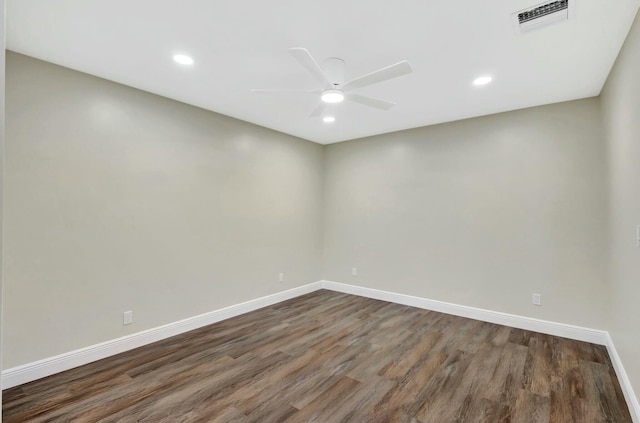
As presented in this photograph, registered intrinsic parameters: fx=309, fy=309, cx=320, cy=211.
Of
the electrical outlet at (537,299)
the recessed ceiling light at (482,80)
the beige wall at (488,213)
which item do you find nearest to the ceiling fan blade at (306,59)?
the recessed ceiling light at (482,80)

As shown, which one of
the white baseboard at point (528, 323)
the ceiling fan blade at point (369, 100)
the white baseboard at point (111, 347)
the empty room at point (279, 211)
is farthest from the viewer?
the ceiling fan blade at point (369, 100)

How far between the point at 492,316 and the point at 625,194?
2041 millimetres

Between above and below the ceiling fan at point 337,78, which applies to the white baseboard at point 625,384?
below

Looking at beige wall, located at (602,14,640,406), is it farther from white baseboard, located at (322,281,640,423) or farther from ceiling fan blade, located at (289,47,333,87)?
ceiling fan blade, located at (289,47,333,87)

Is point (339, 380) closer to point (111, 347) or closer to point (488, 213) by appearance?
point (111, 347)

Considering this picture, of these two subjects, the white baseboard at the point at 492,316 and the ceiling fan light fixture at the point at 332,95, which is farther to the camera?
the white baseboard at the point at 492,316

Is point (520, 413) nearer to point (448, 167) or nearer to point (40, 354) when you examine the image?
point (448, 167)

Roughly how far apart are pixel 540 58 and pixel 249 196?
3419 millimetres

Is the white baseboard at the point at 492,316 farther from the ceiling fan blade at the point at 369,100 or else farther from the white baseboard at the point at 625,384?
the ceiling fan blade at the point at 369,100

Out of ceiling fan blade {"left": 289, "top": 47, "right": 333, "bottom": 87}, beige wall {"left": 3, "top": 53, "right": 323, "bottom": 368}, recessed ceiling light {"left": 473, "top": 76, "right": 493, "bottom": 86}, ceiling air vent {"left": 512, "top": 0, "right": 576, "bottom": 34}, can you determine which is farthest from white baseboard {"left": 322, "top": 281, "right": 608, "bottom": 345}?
ceiling fan blade {"left": 289, "top": 47, "right": 333, "bottom": 87}

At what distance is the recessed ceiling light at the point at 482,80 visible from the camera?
2846 mm

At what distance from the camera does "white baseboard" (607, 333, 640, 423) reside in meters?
2.05

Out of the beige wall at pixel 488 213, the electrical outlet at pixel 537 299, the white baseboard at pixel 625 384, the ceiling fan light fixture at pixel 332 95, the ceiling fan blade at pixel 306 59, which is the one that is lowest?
the white baseboard at pixel 625 384

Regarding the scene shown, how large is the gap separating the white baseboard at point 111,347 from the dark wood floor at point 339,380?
7cm
